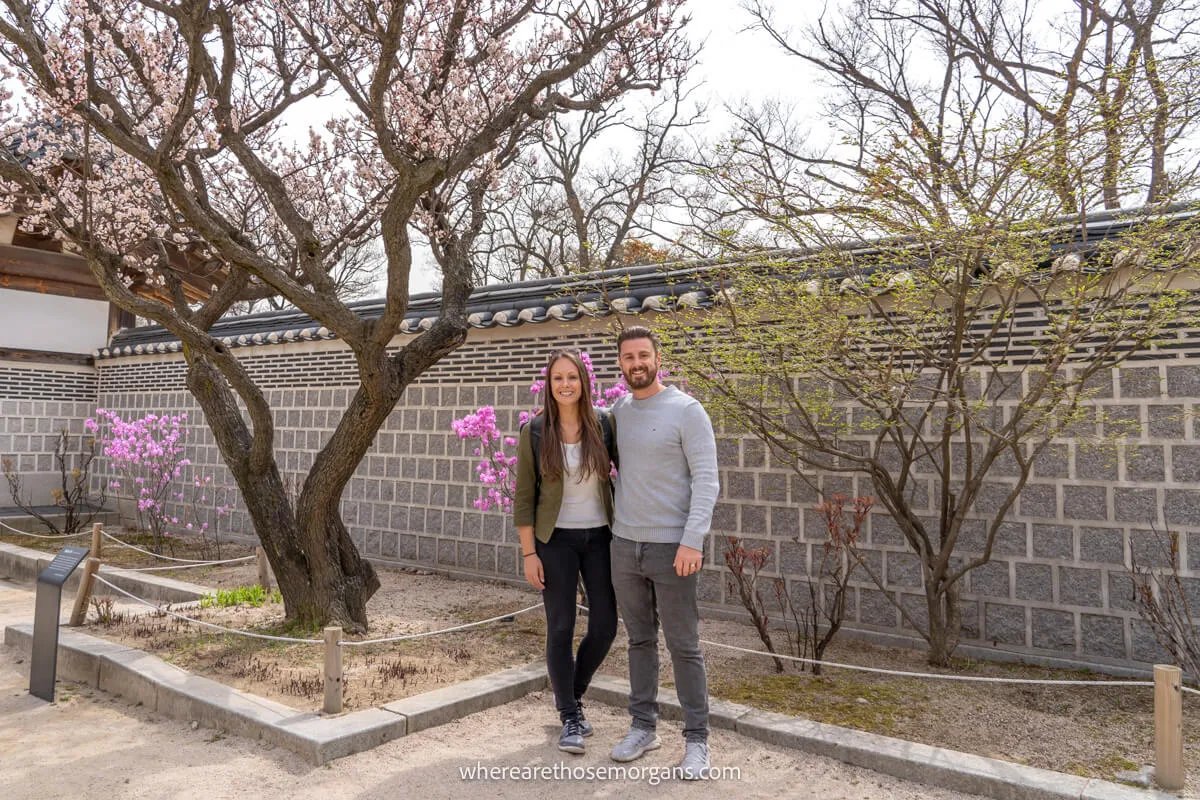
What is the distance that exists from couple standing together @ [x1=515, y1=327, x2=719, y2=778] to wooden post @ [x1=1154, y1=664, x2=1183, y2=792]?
1672 mm

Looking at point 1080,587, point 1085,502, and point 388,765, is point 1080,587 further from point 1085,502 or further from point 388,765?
point 388,765

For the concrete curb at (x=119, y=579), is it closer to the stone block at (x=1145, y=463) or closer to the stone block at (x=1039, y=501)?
the stone block at (x=1039, y=501)

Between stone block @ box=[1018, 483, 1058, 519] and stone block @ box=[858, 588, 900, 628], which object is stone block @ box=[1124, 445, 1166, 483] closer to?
stone block @ box=[1018, 483, 1058, 519]

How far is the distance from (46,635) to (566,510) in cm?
333

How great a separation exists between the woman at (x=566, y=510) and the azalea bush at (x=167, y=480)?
7.35m

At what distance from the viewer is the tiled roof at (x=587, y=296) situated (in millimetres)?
4562

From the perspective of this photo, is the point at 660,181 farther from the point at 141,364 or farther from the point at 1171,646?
the point at 1171,646

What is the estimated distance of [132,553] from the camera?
29.5 ft

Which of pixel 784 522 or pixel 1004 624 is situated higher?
pixel 784 522

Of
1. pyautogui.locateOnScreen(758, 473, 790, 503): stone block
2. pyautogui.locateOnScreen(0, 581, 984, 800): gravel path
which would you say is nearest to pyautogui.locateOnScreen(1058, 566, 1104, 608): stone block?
pyautogui.locateOnScreen(758, 473, 790, 503): stone block

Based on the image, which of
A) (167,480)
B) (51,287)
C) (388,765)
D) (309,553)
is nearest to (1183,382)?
(388,765)

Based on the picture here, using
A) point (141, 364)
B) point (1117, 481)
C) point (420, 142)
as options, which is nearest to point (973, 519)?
point (1117, 481)

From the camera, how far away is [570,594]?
11.0 feet

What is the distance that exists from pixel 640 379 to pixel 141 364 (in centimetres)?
1094
